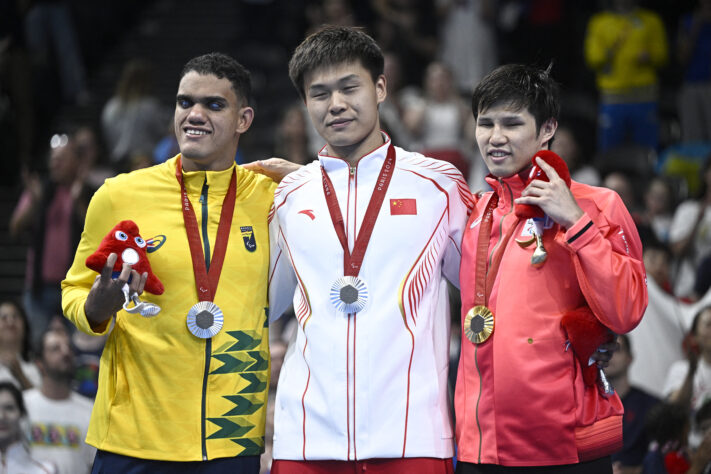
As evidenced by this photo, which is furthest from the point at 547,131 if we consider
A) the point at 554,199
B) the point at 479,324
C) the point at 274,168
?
the point at 274,168

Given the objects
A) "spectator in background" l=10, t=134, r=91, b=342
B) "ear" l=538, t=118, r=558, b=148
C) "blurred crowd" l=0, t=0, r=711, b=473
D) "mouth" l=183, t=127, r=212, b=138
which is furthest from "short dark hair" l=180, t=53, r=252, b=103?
"spectator in background" l=10, t=134, r=91, b=342

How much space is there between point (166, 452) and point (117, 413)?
263 millimetres

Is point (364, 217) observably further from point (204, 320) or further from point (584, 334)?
point (584, 334)

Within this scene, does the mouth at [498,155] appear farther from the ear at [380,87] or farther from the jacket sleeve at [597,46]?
the jacket sleeve at [597,46]

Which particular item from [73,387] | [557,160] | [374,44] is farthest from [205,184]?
[73,387]

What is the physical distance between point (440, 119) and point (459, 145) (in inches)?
12.2

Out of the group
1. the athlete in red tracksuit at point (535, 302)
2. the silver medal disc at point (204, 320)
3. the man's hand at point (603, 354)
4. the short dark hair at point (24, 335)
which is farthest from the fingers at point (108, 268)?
the short dark hair at point (24, 335)

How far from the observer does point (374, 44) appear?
4.18 meters

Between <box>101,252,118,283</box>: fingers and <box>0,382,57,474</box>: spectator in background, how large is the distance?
2.83 metres

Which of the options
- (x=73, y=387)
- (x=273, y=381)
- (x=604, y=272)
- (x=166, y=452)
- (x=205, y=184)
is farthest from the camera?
(x=73, y=387)

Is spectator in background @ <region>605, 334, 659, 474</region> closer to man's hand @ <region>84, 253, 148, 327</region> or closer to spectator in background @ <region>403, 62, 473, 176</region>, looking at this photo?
man's hand @ <region>84, 253, 148, 327</region>

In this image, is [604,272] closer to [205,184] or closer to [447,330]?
[447,330]

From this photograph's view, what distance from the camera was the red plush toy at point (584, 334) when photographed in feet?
12.1

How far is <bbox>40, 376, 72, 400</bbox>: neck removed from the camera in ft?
23.0
